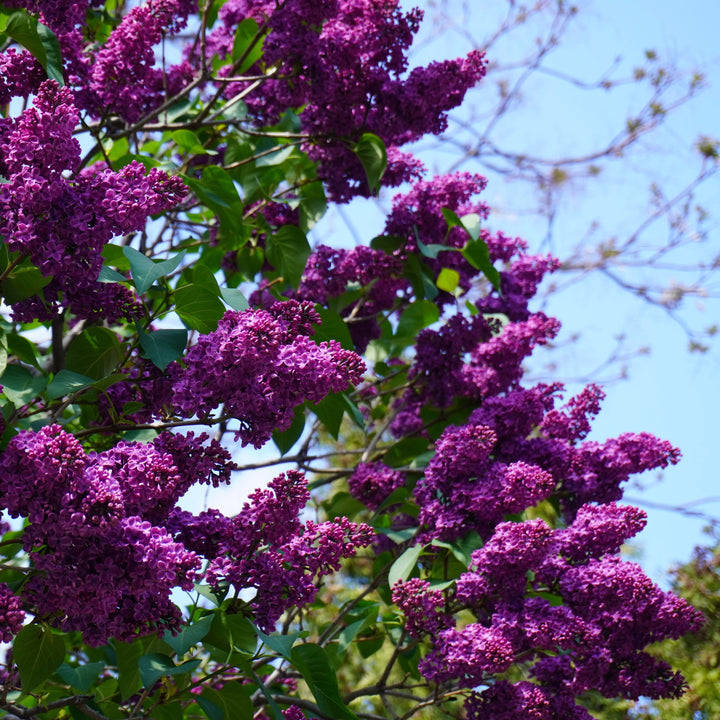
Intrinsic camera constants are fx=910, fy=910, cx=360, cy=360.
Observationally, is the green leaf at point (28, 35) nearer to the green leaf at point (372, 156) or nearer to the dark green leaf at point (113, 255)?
the dark green leaf at point (113, 255)

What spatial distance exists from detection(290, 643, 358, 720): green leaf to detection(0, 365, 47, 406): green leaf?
90 centimetres

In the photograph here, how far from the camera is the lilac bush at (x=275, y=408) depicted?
184 centimetres

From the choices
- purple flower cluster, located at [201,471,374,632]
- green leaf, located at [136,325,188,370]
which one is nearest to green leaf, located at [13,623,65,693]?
purple flower cluster, located at [201,471,374,632]

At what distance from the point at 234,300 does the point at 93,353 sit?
49 cm

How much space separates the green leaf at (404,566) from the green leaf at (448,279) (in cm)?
114

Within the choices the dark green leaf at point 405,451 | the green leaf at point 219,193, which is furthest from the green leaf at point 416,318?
the green leaf at point 219,193

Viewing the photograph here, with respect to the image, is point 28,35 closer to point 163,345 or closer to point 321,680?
point 163,345

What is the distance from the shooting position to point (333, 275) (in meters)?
3.55

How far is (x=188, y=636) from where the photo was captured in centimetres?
195

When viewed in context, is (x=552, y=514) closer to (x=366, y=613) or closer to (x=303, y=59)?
(x=366, y=613)

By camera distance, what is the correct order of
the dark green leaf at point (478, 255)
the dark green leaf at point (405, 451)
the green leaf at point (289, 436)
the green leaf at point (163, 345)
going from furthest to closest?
the dark green leaf at point (405, 451) → the dark green leaf at point (478, 255) → the green leaf at point (289, 436) → the green leaf at point (163, 345)

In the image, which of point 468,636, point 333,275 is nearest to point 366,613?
point 468,636

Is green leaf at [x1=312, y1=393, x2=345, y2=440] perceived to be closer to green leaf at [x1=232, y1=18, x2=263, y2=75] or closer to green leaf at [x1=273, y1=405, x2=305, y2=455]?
green leaf at [x1=273, y1=405, x2=305, y2=455]

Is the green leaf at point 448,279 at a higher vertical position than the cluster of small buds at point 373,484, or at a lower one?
higher
